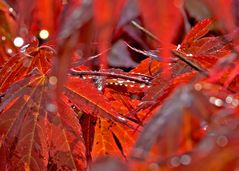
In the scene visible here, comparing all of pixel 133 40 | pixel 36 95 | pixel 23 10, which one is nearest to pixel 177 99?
pixel 23 10

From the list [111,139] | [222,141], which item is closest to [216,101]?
[222,141]

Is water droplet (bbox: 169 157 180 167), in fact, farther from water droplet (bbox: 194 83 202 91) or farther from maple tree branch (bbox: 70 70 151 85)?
maple tree branch (bbox: 70 70 151 85)

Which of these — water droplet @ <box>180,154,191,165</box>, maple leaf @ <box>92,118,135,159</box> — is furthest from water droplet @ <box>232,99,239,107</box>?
maple leaf @ <box>92,118,135,159</box>

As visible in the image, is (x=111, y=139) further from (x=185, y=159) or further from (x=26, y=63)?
(x=185, y=159)

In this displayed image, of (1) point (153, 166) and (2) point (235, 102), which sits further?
(2) point (235, 102)

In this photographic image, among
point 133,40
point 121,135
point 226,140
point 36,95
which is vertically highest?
point 133,40

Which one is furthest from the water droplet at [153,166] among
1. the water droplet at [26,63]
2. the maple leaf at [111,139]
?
the water droplet at [26,63]

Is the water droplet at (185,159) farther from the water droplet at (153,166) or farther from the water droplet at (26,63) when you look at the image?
the water droplet at (26,63)

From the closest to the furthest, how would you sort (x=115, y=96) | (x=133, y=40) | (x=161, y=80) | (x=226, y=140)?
(x=226, y=140), (x=161, y=80), (x=115, y=96), (x=133, y=40)

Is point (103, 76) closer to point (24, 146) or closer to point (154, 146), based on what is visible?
point (24, 146)
